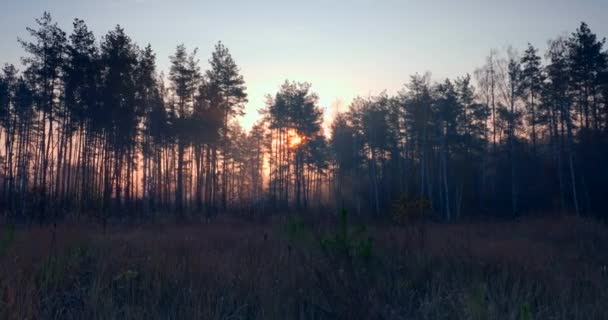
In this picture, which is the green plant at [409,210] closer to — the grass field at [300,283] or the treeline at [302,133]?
the treeline at [302,133]

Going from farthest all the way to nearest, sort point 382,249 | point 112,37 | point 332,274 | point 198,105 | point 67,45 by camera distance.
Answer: point 198,105
point 112,37
point 67,45
point 382,249
point 332,274

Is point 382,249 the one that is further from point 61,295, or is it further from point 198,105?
point 198,105

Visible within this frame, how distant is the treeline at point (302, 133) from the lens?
1046 inches

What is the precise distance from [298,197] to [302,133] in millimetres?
6330

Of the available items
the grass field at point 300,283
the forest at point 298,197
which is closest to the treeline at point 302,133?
the forest at point 298,197

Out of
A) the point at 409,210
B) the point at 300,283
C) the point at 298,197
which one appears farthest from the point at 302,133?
the point at 300,283

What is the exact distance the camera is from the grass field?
4113mm

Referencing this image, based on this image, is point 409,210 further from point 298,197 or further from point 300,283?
point 298,197

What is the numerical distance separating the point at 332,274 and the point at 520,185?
3403cm

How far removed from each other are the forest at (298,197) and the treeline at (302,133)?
0.17m

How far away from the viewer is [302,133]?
4144 centimetres

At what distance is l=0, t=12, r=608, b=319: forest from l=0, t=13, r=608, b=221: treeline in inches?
6.5

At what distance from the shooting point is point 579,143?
30156 millimetres

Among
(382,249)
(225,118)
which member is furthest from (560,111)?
(382,249)
